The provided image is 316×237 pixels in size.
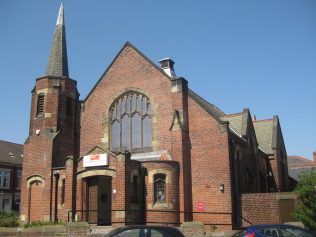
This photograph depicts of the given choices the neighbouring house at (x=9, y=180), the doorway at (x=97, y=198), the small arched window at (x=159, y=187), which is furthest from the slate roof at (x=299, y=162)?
the doorway at (x=97, y=198)

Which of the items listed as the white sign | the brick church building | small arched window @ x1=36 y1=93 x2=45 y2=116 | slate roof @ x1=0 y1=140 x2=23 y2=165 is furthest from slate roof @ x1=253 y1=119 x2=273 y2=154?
slate roof @ x1=0 y1=140 x2=23 y2=165

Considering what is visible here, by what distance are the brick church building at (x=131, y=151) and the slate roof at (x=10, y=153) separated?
23557mm

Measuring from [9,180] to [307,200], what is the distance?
38.6 m

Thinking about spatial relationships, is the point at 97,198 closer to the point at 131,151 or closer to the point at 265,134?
the point at 131,151

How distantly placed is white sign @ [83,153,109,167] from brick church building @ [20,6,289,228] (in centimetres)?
6

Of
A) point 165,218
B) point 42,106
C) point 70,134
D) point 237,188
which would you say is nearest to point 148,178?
point 165,218

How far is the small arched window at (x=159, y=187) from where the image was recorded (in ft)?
73.9

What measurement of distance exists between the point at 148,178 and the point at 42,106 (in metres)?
9.67

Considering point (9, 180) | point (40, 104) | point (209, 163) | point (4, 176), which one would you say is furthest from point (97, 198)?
point (9, 180)

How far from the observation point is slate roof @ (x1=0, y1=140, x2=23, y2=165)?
157 feet

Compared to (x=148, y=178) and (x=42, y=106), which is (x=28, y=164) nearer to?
(x=42, y=106)

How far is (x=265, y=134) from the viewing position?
116 ft

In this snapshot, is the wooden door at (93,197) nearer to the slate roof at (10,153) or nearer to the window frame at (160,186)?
the window frame at (160,186)

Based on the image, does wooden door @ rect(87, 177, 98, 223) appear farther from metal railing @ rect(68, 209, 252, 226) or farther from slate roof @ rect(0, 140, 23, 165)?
slate roof @ rect(0, 140, 23, 165)
